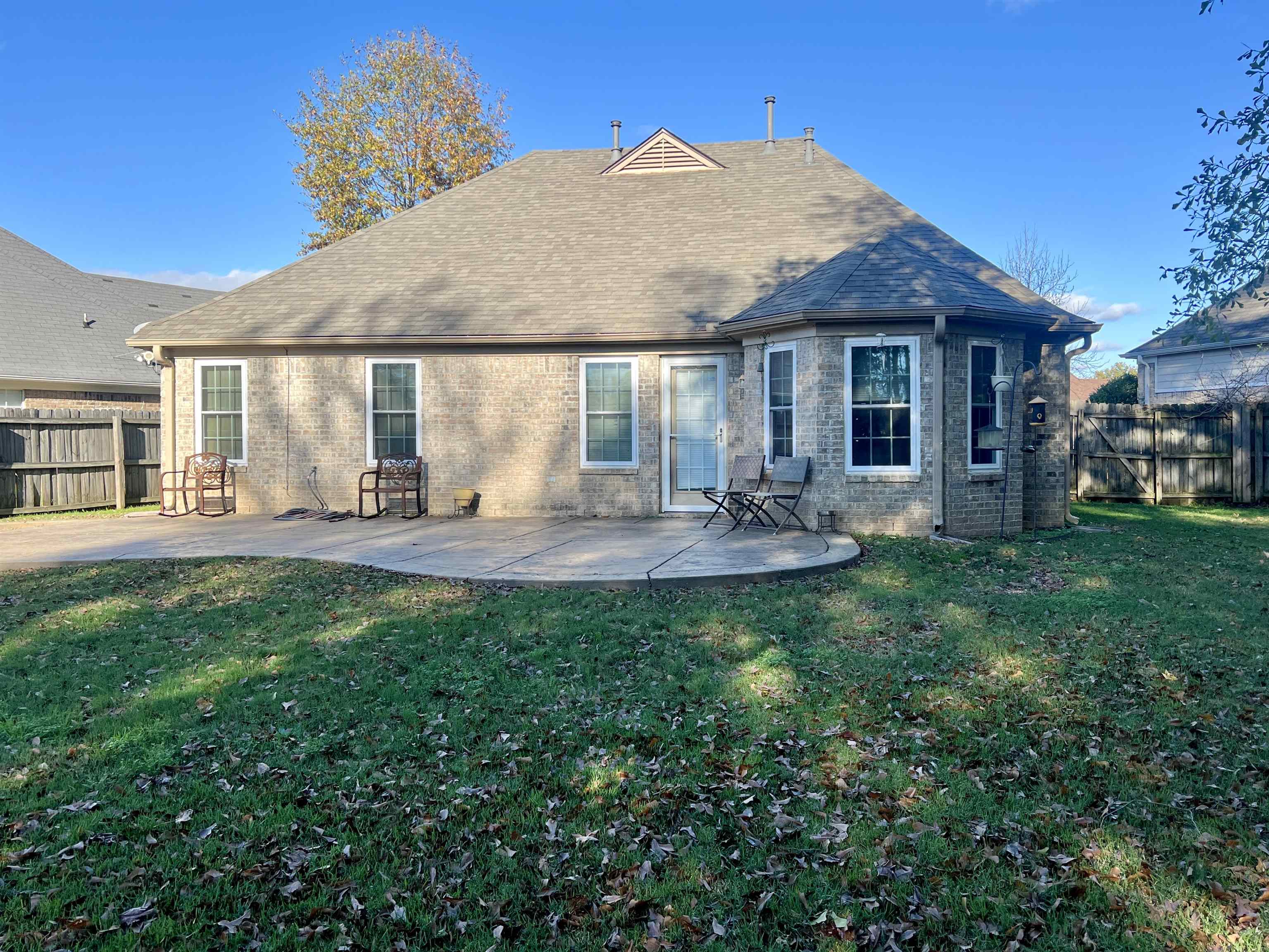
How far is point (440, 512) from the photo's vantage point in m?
13.6

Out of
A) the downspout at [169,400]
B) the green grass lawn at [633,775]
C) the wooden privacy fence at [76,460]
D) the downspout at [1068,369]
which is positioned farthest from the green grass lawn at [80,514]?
the downspout at [1068,369]

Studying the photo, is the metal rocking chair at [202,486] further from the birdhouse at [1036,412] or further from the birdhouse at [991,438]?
the birdhouse at [1036,412]

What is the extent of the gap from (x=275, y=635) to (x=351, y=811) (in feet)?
9.84

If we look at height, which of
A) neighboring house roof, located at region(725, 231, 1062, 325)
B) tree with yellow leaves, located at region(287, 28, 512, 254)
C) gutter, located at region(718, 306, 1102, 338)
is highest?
tree with yellow leaves, located at region(287, 28, 512, 254)

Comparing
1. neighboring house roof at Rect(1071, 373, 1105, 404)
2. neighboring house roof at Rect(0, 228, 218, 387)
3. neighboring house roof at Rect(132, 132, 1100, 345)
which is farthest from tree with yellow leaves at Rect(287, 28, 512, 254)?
neighboring house roof at Rect(1071, 373, 1105, 404)

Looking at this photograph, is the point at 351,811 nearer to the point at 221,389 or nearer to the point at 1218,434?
the point at 221,389

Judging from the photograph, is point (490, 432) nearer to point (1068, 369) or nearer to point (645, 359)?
point (645, 359)

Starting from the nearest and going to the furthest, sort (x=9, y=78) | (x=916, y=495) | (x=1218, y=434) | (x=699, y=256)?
1. (x=916, y=495)
2. (x=699, y=256)
3. (x=1218, y=434)
4. (x=9, y=78)

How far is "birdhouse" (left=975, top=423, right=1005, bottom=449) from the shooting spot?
10844mm

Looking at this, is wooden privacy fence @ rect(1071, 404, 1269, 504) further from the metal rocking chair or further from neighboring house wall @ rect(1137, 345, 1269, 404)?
the metal rocking chair

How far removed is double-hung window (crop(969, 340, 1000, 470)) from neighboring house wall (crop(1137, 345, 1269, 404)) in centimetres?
1090

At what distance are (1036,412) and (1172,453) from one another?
22.8 feet

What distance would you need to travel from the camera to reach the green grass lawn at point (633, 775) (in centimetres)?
277

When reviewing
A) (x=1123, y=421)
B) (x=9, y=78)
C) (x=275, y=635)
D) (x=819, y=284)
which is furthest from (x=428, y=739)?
(x=9, y=78)
